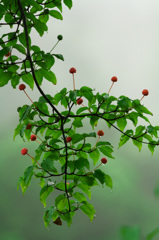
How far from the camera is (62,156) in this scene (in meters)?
1.14

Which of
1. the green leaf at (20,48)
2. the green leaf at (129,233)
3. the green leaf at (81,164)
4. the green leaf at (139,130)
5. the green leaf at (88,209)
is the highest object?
the green leaf at (20,48)

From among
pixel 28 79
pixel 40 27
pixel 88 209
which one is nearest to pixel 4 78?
pixel 28 79

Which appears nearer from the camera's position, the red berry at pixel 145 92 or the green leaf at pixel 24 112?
the green leaf at pixel 24 112

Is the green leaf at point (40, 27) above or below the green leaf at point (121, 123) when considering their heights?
above

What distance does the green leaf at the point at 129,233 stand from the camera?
0.12 metres

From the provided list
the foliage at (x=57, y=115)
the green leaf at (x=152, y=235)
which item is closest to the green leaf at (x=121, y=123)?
the foliage at (x=57, y=115)

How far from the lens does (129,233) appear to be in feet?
0.41

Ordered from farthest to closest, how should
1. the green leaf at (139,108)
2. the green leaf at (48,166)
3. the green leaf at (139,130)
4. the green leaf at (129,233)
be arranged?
the green leaf at (139,130) → the green leaf at (139,108) → the green leaf at (48,166) → the green leaf at (129,233)

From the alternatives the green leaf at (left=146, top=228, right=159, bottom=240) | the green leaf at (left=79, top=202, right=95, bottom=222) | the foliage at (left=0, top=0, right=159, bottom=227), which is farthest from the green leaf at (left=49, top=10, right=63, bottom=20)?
the green leaf at (left=146, top=228, right=159, bottom=240)

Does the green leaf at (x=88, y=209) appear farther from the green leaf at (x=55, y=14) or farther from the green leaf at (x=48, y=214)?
the green leaf at (x=55, y=14)

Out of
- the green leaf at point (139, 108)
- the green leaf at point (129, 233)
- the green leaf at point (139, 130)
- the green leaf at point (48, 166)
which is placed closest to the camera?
the green leaf at point (129, 233)

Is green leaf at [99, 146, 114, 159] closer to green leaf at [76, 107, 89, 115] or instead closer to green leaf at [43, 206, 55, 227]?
green leaf at [76, 107, 89, 115]

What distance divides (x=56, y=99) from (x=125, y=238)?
3.35 ft

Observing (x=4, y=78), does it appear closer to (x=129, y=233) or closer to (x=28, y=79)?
(x=28, y=79)
